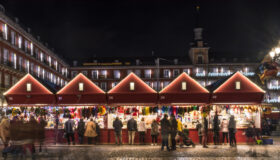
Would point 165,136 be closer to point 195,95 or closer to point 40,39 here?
point 195,95

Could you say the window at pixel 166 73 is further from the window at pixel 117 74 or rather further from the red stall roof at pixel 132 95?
the red stall roof at pixel 132 95

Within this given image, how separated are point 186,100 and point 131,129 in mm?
4096

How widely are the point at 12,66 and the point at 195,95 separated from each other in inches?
1078

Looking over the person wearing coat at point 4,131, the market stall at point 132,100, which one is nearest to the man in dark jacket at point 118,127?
the market stall at point 132,100

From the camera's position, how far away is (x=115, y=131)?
2356 cm

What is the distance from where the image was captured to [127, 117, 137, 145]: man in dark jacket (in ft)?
76.8

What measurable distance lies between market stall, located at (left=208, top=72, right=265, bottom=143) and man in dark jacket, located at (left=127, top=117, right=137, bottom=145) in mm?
4903

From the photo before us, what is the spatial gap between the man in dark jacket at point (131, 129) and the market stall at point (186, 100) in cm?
237

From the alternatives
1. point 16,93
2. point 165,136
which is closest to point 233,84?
point 165,136

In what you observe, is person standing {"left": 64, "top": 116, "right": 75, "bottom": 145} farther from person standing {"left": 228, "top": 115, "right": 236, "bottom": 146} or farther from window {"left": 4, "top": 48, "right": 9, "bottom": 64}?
window {"left": 4, "top": 48, "right": 9, "bottom": 64}

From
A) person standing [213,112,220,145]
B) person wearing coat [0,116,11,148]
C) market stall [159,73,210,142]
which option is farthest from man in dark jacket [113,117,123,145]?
person wearing coat [0,116,11,148]

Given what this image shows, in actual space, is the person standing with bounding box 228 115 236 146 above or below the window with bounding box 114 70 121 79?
below

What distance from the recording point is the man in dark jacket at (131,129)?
2341 centimetres

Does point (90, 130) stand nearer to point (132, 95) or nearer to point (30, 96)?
point (132, 95)
